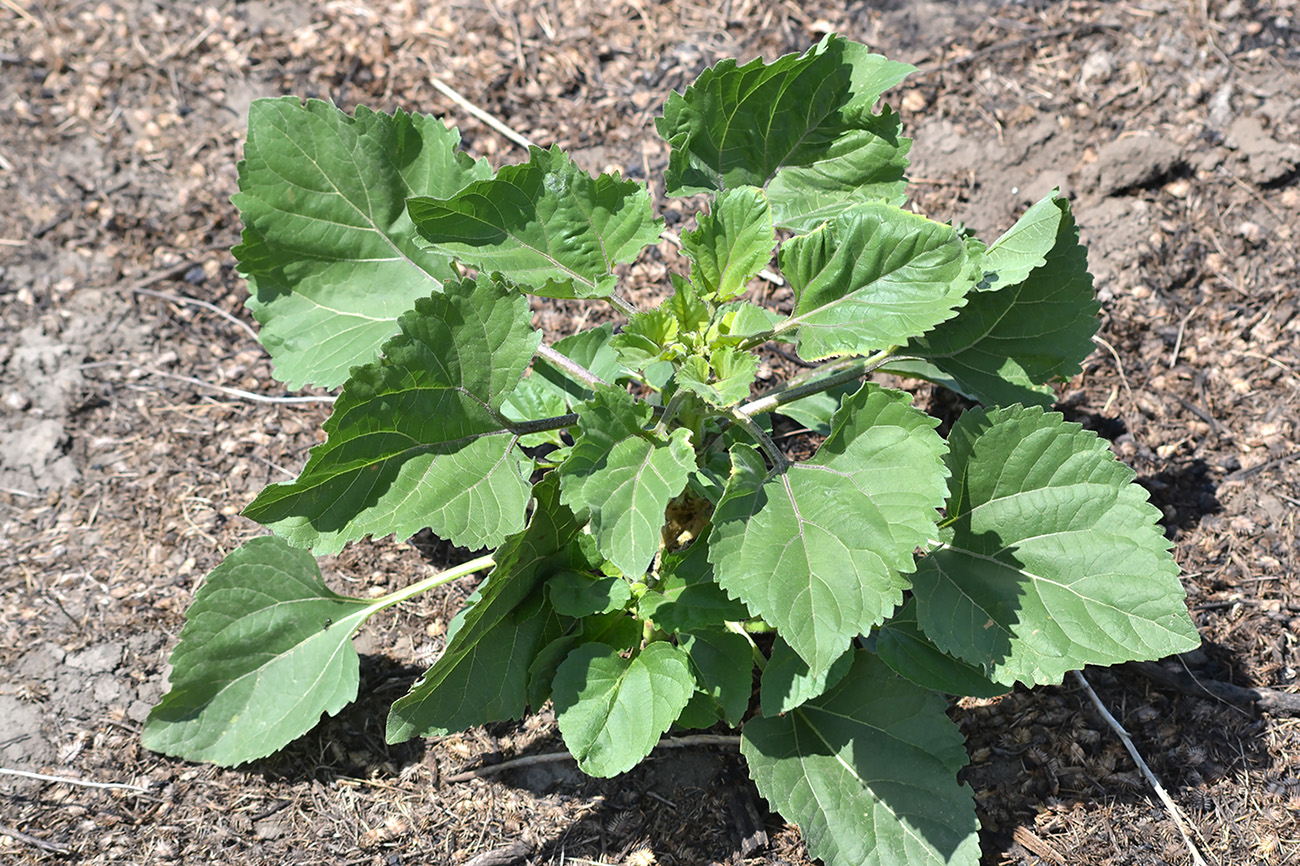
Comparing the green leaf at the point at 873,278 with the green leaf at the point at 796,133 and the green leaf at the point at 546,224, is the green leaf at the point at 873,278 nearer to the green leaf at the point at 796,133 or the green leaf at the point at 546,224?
the green leaf at the point at 796,133

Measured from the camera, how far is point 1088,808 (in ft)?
8.59

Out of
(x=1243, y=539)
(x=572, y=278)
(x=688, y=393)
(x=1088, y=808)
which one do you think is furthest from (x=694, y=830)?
(x=1243, y=539)

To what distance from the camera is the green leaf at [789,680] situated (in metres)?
2.29

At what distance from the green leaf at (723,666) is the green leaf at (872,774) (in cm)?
17

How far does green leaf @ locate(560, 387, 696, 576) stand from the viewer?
6.43ft

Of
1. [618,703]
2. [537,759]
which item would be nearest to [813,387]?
[618,703]

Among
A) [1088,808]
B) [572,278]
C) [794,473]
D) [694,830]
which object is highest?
[572,278]

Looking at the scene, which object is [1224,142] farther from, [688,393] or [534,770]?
[534,770]

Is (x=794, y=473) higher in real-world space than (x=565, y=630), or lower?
higher

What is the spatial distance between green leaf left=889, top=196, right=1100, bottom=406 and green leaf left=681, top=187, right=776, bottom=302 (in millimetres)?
598

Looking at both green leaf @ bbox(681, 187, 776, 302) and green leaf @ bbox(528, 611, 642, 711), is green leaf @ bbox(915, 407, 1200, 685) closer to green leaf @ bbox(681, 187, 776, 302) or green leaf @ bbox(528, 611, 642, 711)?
green leaf @ bbox(681, 187, 776, 302)

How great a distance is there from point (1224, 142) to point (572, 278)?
2.63 m

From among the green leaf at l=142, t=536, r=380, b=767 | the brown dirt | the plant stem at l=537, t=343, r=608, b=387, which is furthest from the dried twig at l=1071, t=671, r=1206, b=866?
the green leaf at l=142, t=536, r=380, b=767

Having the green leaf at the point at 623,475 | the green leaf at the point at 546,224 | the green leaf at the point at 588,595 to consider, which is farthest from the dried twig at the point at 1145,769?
the green leaf at the point at 546,224
